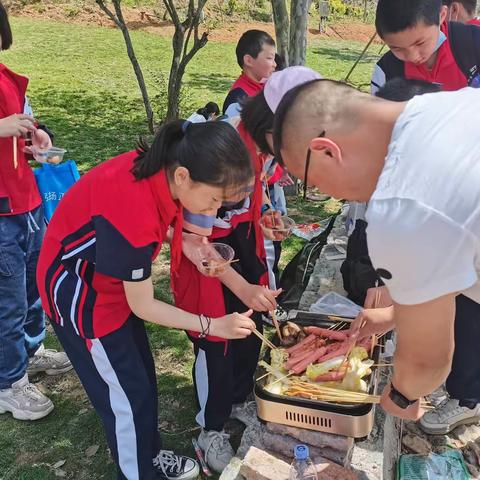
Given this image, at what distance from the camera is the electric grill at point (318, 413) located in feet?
6.87

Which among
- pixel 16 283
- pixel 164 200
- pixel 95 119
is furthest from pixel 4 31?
pixel 95 119

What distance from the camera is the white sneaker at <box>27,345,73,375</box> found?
10.9ft

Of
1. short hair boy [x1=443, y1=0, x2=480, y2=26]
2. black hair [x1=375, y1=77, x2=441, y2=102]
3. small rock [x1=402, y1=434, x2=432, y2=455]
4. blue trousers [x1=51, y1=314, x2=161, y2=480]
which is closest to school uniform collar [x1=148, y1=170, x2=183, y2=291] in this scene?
blue trousers [x1=51, y1=314, x2=161, y2=480]

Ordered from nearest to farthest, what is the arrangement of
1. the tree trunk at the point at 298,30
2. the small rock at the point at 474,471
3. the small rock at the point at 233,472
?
the small rock at the point at 233,472 < the small rock at the point at 474,471 < the tree trunk at the point at 298,30

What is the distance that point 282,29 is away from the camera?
583 cm

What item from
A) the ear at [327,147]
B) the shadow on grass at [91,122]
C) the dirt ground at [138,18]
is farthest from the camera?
the dirt ground at [138,18]

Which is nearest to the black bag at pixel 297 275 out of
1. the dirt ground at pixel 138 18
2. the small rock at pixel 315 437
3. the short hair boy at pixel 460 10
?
the small rock at pixel 315 437

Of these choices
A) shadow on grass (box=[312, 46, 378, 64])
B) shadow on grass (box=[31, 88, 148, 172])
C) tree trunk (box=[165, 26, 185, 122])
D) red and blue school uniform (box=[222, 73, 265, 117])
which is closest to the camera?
red and blue school uniform (box=[222, 73, 265, 117])

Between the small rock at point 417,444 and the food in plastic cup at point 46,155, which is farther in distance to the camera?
the food in plastic cup at point 46,155

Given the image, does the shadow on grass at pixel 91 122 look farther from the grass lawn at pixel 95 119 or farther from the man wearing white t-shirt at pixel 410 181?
the man wearing white t-shirt at pixel 410 181

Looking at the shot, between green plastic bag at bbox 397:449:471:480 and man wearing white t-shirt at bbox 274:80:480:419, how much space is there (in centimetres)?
116

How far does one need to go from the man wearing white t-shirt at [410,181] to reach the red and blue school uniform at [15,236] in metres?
1.77

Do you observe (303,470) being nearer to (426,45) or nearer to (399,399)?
(399,399)

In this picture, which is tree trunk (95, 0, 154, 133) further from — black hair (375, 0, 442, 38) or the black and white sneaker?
the black and white sneaker
